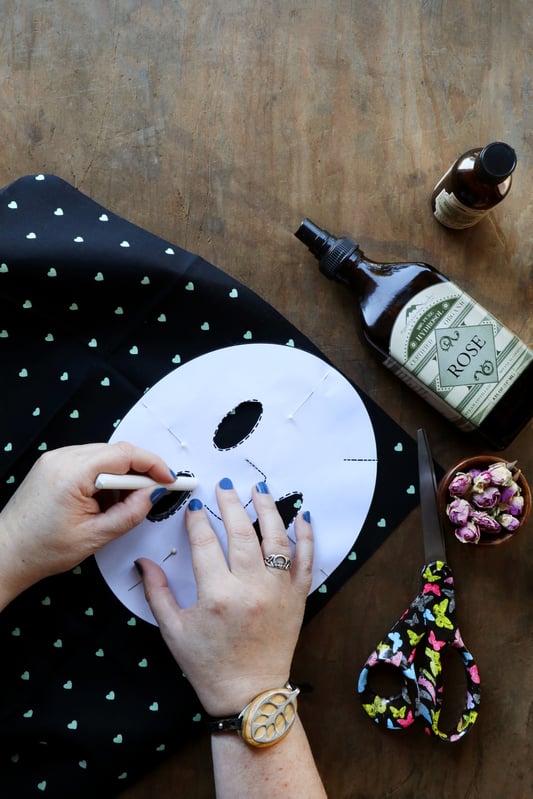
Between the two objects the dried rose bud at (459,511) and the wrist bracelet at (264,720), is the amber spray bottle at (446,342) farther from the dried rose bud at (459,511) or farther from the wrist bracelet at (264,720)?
the wrist bracelet at (264,720)

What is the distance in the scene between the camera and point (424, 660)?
0.77m

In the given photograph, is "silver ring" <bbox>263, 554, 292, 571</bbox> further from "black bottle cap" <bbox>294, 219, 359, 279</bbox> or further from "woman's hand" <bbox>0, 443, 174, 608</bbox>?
"black bottle cap" <bbox>294, 219, 359, 279</bbox>

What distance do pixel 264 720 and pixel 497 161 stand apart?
2.07ft

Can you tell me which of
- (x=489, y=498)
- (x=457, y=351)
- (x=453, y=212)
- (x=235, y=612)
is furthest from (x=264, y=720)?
(x=453, y=212)

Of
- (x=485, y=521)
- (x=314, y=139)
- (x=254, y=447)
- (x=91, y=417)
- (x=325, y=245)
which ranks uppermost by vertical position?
(x=314, y=139)

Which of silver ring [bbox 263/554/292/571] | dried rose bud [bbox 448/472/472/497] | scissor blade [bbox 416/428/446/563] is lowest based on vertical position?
silver ring [bbox 263/554/292/571]

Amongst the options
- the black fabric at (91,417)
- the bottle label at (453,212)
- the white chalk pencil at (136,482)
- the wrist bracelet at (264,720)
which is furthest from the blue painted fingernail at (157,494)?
the bottle label at (453,212)

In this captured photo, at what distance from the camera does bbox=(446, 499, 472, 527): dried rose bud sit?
2.34ft

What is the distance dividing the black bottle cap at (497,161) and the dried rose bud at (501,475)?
31 centimetres

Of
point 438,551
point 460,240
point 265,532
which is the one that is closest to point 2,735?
point 265,532

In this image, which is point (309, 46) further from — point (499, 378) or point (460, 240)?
point (499, 378)

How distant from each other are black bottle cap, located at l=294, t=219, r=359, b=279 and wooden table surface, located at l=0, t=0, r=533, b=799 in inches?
1.9

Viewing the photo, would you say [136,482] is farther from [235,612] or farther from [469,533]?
[469,533]

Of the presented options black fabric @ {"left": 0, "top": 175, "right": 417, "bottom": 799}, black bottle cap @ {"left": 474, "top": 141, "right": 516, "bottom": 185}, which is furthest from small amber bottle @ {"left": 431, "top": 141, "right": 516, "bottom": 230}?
black fabric @ {"left": 0, "top": 175, "right": 417, "bottom": 799}
